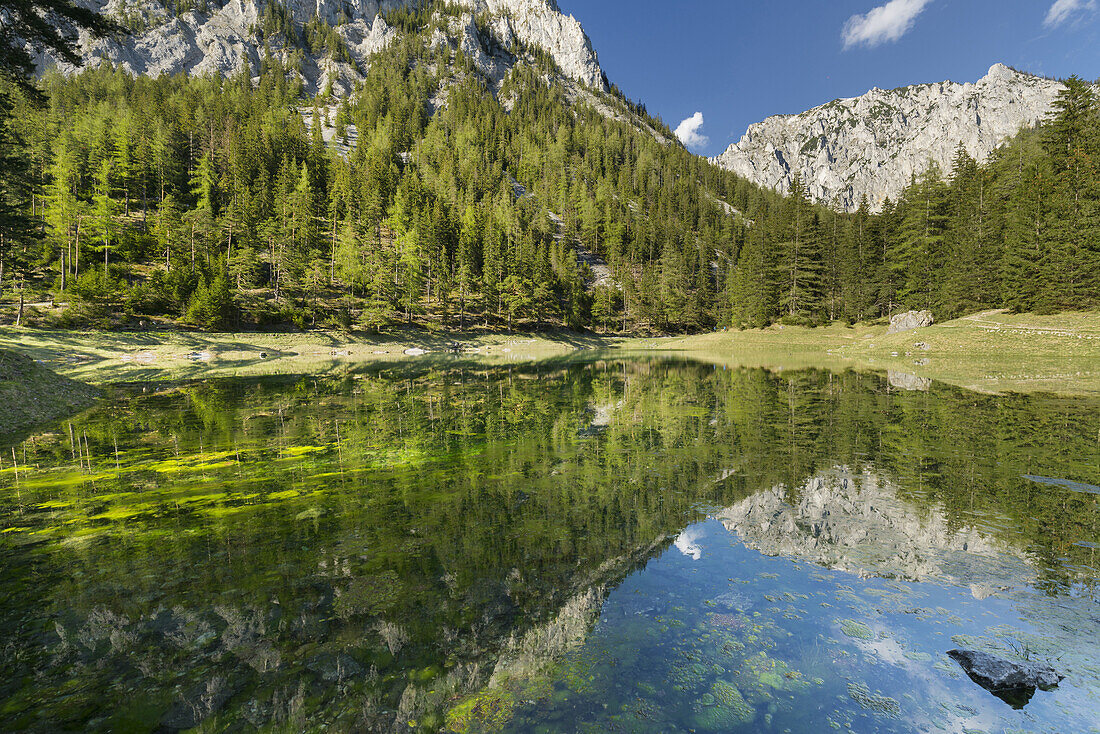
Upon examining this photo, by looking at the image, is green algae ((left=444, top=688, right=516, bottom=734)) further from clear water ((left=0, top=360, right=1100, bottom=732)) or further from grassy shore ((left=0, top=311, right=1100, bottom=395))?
grassy shore ((left=0, top=311, right=1100, bottom=395))

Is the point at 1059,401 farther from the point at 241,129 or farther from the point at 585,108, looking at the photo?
the point at 585,108

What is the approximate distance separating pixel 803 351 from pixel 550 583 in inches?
2369

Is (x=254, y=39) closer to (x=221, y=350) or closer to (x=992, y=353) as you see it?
(x=221, y=350)

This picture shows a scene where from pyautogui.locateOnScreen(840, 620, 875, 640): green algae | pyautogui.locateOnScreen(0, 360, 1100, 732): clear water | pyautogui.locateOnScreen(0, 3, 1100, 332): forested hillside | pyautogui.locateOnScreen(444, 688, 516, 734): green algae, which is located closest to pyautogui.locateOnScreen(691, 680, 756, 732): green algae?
pyautogui.locateOnScreen(0, 360, 1100, 732): clear water

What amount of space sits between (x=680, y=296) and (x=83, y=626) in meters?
95.2

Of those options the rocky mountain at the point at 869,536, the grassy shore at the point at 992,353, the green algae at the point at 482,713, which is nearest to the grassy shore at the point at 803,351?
the grassy shore at the point at 992,353

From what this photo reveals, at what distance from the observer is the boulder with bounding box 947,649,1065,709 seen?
154 inches

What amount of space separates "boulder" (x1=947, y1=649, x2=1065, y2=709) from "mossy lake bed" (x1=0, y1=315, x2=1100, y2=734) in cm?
13

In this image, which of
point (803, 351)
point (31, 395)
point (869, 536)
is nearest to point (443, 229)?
point (803, 351)

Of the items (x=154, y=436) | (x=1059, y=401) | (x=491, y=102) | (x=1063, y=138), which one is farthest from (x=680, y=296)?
(x=491, y=102)

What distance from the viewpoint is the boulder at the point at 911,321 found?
4850 cm

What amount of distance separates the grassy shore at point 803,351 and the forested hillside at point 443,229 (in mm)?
4689

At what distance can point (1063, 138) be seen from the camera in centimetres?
4788

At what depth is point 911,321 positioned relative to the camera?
49625mm
